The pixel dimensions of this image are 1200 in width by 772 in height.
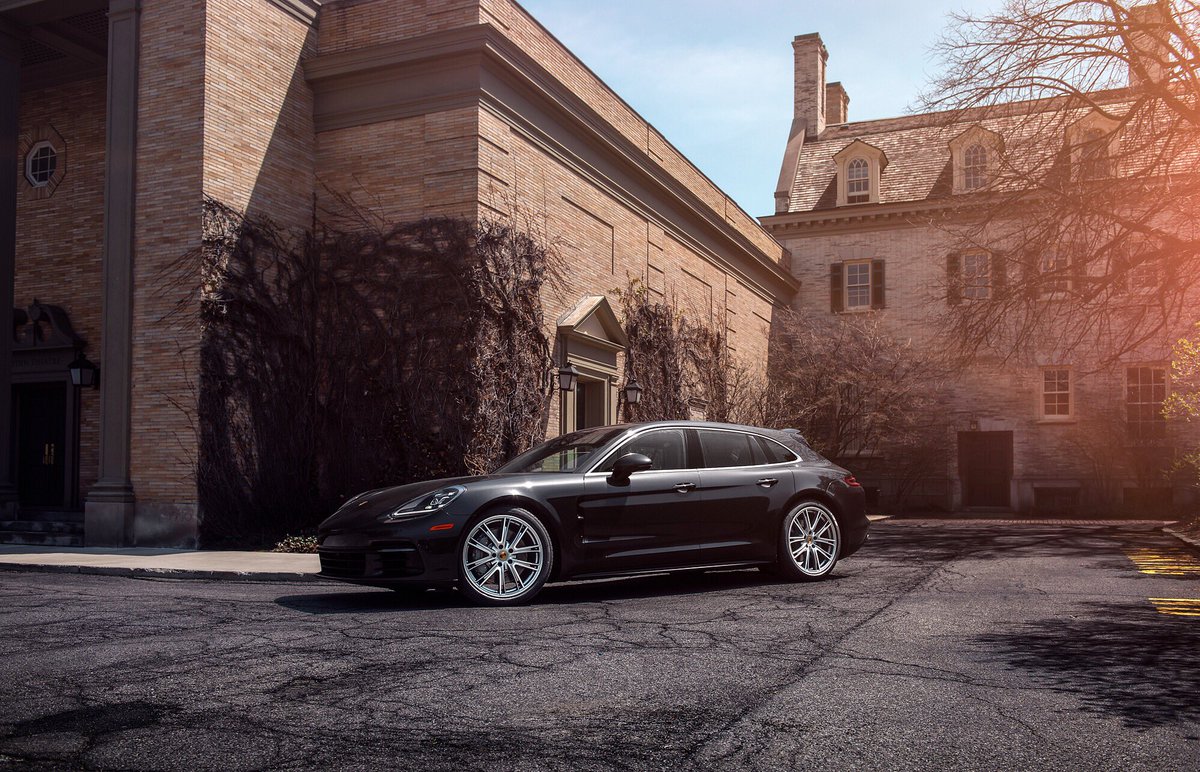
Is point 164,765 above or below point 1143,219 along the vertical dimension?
below

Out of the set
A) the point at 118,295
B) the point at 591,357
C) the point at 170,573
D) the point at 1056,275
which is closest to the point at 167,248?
the point at 118,295

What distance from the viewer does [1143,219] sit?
16.3 metres

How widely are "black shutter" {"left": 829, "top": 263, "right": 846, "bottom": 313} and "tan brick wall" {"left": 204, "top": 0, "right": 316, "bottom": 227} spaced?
22230mm

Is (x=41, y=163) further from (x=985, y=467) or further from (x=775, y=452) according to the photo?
(x=985, y=467)

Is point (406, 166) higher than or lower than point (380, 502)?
higher

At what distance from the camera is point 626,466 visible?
8328 mm

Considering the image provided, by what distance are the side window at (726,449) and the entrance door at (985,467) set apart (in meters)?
25.7

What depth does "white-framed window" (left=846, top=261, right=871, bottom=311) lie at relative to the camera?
1395 inches

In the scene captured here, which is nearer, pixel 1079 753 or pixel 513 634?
pixel 1079 753

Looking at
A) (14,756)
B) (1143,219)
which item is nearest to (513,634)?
(14,756)

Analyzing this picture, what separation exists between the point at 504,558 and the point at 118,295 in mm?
10524

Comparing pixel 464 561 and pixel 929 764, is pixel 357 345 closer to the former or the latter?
pixel 464 561

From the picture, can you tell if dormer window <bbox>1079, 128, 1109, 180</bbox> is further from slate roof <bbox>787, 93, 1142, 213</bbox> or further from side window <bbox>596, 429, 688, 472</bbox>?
slate roof <bbox>787, 93, 1142, 213</bbox>

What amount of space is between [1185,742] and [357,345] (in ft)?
46.1
